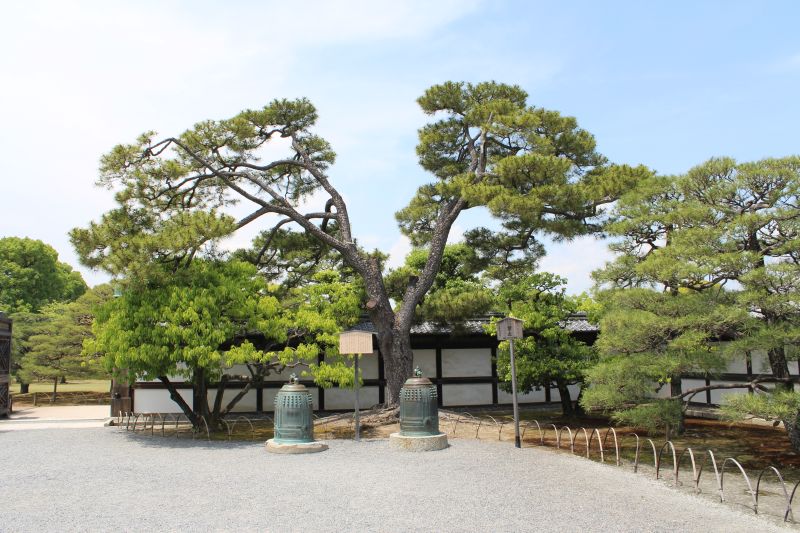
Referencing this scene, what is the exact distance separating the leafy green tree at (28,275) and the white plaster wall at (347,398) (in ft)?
76.8

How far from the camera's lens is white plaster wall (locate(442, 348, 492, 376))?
1616cm

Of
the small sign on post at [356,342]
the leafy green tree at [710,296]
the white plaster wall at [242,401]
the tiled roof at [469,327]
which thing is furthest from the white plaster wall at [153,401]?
the leafy green tree at [710,296]

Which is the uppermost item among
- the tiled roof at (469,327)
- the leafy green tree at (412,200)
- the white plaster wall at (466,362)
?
the leafy green tree at (412,200)

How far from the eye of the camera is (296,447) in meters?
9.66

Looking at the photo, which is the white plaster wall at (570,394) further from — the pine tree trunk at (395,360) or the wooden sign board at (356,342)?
the wooden sign board at (356,342)

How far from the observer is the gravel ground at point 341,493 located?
5.71 m

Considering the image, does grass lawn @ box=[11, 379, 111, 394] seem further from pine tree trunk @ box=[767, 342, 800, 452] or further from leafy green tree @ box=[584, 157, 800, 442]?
pine tree trunk @ box=[767, 342, 800, 452]

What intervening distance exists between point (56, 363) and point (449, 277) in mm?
13906

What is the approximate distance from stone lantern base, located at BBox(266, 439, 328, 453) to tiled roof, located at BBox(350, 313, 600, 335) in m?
4.91

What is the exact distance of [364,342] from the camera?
10945mm

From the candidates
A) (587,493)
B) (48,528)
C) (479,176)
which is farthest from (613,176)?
(48,528)

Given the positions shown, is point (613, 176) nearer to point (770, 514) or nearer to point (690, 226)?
point (690, 226)

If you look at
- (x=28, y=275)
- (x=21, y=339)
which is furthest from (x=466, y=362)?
(x=28, y=275)

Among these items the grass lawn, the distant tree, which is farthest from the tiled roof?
the grass lawn
